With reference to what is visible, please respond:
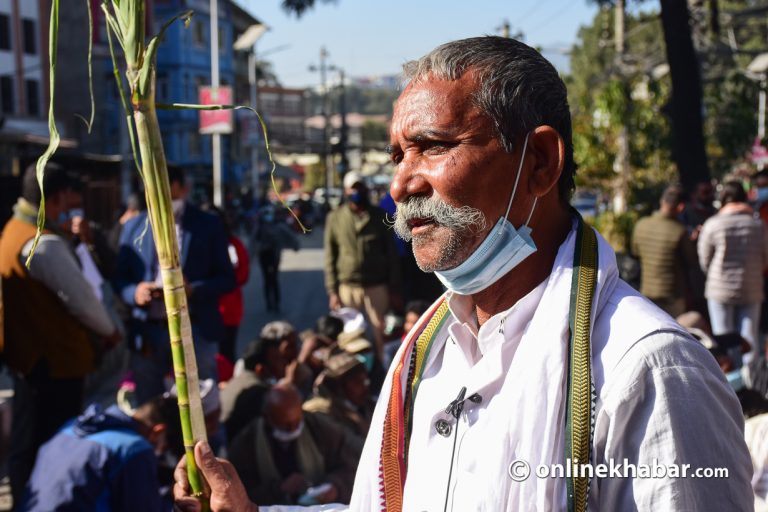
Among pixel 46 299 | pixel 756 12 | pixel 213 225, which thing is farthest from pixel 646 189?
pixel 46 299

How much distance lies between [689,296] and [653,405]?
7.31m

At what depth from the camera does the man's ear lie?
75.1 inches

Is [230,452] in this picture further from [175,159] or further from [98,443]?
[175,159]

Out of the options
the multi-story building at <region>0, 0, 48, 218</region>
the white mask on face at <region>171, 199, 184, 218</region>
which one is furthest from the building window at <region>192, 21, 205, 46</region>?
the white mask on face at <region>171, 199, 184, 218</region>

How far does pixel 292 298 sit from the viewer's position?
53.3 feet

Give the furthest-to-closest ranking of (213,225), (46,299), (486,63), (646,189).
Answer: (646,189)
(213,225)
(46,299)
(486,63)

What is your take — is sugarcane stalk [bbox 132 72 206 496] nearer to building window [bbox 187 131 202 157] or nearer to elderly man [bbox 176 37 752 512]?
elderly man [bbox 176 37 752 512]

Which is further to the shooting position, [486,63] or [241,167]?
[241,167]

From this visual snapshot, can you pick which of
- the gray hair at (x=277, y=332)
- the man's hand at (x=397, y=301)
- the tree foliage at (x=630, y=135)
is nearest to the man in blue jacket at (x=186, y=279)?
the gray hair at (x=277, y=332)

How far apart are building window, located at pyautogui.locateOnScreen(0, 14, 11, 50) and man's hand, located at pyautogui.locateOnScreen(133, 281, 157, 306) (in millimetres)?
34044

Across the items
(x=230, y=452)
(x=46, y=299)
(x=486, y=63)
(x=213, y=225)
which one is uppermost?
(x=486, y=63)

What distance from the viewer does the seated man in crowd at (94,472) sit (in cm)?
382

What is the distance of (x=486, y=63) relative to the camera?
1.90 m

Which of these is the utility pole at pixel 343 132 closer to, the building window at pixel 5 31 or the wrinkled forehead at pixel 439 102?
the building window at pixel 5 31
